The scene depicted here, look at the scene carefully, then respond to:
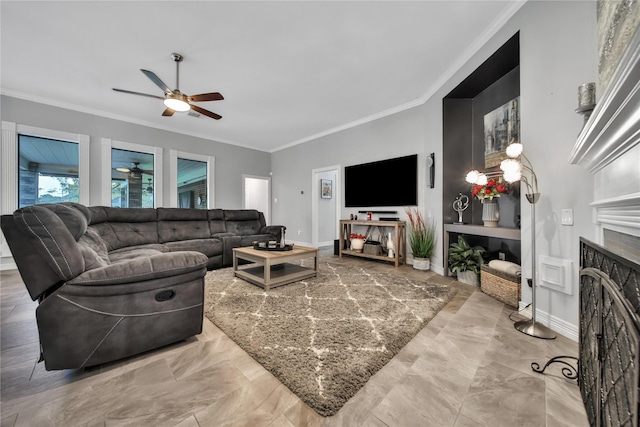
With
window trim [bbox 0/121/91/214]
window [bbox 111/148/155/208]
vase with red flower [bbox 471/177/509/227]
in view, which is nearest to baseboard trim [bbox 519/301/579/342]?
vase with red flower [bbox 471/177/509/227]

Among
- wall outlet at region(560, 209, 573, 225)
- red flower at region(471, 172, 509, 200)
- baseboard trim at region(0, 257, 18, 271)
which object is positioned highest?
red flower at region(471, 172, 509, 200)

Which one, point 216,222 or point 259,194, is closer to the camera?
point 216,222

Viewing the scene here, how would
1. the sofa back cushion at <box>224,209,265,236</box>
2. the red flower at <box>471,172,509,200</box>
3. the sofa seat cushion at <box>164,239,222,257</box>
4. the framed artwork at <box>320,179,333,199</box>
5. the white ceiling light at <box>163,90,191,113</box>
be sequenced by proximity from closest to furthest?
the red flower at <box>471,172,509,200</box>, the white ceiling light at <box>163,90,191,113</box>, the sofa seat cushion at <box>164,239,222,257</box>, the sofa back cushion at <box>224,209,265,236</box>, the framed artwork at <box>320,179,333,199</box>

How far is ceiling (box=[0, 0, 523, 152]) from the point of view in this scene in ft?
7.50

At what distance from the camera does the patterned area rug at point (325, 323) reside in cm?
134

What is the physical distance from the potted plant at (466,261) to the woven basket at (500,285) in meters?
0.22

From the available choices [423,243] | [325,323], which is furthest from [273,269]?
[423,243]

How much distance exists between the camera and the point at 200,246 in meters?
3.67

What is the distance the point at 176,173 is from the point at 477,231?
5.91m

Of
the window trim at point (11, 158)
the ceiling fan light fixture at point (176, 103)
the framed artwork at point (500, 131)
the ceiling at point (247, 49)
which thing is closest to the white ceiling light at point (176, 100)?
the ceiling fan light fixture at point (176, 103)

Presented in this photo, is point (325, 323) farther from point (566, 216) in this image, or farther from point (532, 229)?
point (566, 216)

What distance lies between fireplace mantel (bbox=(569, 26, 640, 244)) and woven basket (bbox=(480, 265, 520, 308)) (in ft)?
3.77

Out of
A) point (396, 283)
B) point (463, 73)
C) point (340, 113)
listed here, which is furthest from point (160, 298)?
point (340, 113)

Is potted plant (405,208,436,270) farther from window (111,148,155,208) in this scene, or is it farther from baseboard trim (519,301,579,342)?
window (111,148,155,208)
